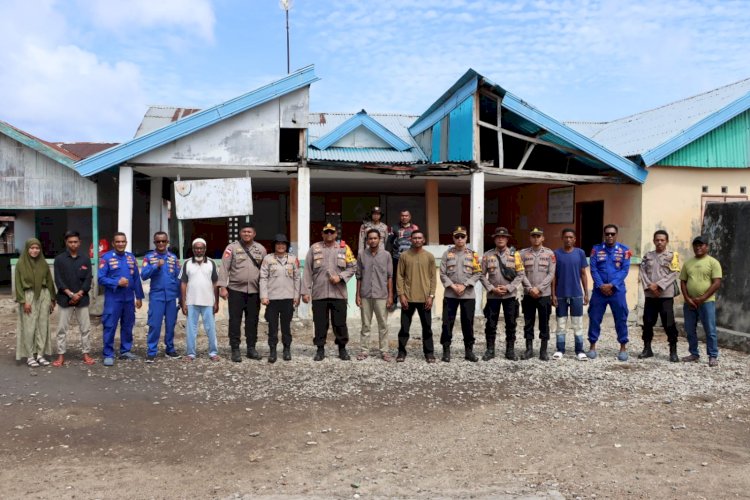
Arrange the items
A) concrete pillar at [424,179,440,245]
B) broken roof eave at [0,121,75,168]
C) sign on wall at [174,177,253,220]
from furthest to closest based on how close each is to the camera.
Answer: concrete pillar at [424,179,440,245], broken roof eave at [0,121,75,168], sign on wall at [174,177,253,220]

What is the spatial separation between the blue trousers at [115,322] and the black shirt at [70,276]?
0.31 metres

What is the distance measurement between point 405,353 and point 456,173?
12.6 feet

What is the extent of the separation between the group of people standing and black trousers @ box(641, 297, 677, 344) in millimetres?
13

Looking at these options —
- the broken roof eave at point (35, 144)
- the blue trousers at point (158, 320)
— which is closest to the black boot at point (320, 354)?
the blue trousers at point (158, 320)

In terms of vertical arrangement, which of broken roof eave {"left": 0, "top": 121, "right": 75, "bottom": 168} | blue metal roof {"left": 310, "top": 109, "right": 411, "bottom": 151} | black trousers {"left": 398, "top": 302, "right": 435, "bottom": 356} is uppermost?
blue metal roof {"left": 310, "top": 109, "right": 411, "bottom": 151}

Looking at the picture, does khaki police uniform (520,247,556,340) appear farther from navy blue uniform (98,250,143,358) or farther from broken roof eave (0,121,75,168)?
broken roof eave (0,121,75,168)

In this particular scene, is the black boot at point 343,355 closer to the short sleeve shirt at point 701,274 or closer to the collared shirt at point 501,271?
the collared shirt at point 501,271

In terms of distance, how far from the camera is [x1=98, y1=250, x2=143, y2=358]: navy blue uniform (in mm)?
7113

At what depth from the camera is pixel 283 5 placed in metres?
15.0

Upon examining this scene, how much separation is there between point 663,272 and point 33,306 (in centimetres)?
754

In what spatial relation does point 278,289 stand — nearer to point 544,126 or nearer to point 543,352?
point 543,352

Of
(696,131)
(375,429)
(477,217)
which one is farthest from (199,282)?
(696,131)

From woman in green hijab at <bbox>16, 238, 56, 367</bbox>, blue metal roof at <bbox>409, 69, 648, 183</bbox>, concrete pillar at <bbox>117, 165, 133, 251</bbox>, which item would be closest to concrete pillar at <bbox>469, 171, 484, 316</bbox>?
blue metal roof at <bbox>409, 69, 648, 183</bbox>

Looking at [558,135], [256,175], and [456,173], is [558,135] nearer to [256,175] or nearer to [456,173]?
[456,173]
